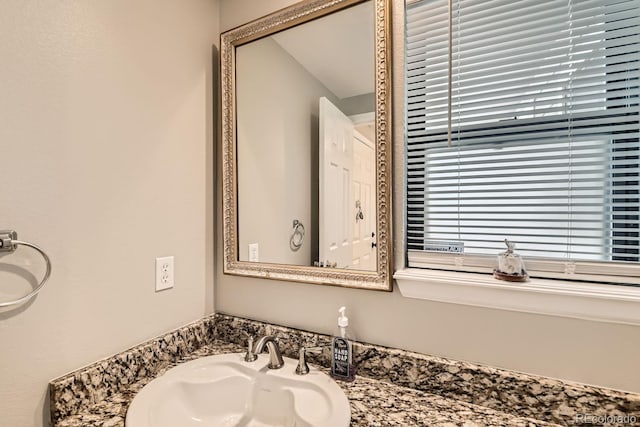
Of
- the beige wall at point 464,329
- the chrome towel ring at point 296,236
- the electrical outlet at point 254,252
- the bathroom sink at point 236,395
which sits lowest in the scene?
the bathroom sink at point 236,395

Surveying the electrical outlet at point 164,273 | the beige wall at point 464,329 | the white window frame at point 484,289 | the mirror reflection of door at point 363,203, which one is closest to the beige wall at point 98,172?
the electrical outlet at point 164,273

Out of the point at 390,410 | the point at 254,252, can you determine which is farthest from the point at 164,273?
the point at 390,410

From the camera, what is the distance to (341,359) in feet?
3.27

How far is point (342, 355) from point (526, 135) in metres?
0.82

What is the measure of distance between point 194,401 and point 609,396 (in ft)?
3.57

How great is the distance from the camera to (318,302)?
1.11 meters

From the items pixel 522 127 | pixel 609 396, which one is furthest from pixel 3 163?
pixel 609 396

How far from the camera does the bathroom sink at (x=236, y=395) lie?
0.87 metres

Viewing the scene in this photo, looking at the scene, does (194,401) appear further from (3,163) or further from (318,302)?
(3,163)

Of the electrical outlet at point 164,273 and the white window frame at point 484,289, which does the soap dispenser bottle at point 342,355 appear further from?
the electrical outlet at point 164,273

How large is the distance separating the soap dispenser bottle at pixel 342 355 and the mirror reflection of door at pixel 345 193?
19 centimetres

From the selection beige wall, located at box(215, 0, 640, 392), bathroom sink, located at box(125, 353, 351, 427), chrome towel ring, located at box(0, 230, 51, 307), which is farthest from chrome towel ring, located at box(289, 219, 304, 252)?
chrome towel ring, located at box(0, 230, 51, 307)

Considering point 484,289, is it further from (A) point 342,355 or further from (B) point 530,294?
(A) point 342,355

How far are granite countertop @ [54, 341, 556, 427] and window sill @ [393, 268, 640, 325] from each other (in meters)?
0.27
